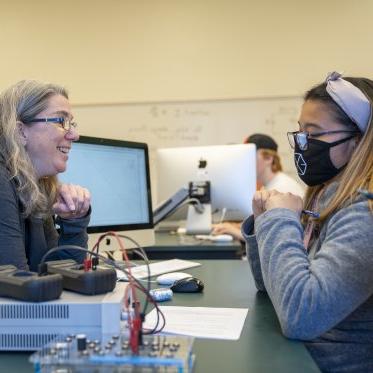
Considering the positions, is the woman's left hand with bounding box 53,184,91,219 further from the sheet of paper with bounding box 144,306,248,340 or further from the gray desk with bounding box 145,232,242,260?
the gray desk with bounding box 145,232,242,260

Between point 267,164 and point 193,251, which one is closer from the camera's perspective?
point 193,251

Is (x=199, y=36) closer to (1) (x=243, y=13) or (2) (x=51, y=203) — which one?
(1) (x=243, y=13)

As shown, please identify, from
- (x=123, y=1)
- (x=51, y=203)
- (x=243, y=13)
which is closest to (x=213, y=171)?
(x=51, y=203)

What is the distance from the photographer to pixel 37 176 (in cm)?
150

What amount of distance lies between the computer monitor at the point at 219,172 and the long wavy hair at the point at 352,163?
1447 millimetres

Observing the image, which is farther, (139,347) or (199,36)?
(199,36)

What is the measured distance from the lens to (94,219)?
71.5 inches

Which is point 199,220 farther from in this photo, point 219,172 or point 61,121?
point 61,121

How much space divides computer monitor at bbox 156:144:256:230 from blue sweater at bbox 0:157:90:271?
121 centimetres

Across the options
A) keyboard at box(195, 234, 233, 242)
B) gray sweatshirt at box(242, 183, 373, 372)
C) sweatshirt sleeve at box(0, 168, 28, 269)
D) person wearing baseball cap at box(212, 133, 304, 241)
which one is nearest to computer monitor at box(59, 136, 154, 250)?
sweatshirt sleeve at box(0, 168, 28, 269)

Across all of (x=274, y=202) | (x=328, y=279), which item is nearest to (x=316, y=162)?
(x=274, y=202)

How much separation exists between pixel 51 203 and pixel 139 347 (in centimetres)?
93

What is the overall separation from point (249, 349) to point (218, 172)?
6.14 ft

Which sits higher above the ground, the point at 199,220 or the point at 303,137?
the point at 303,137
